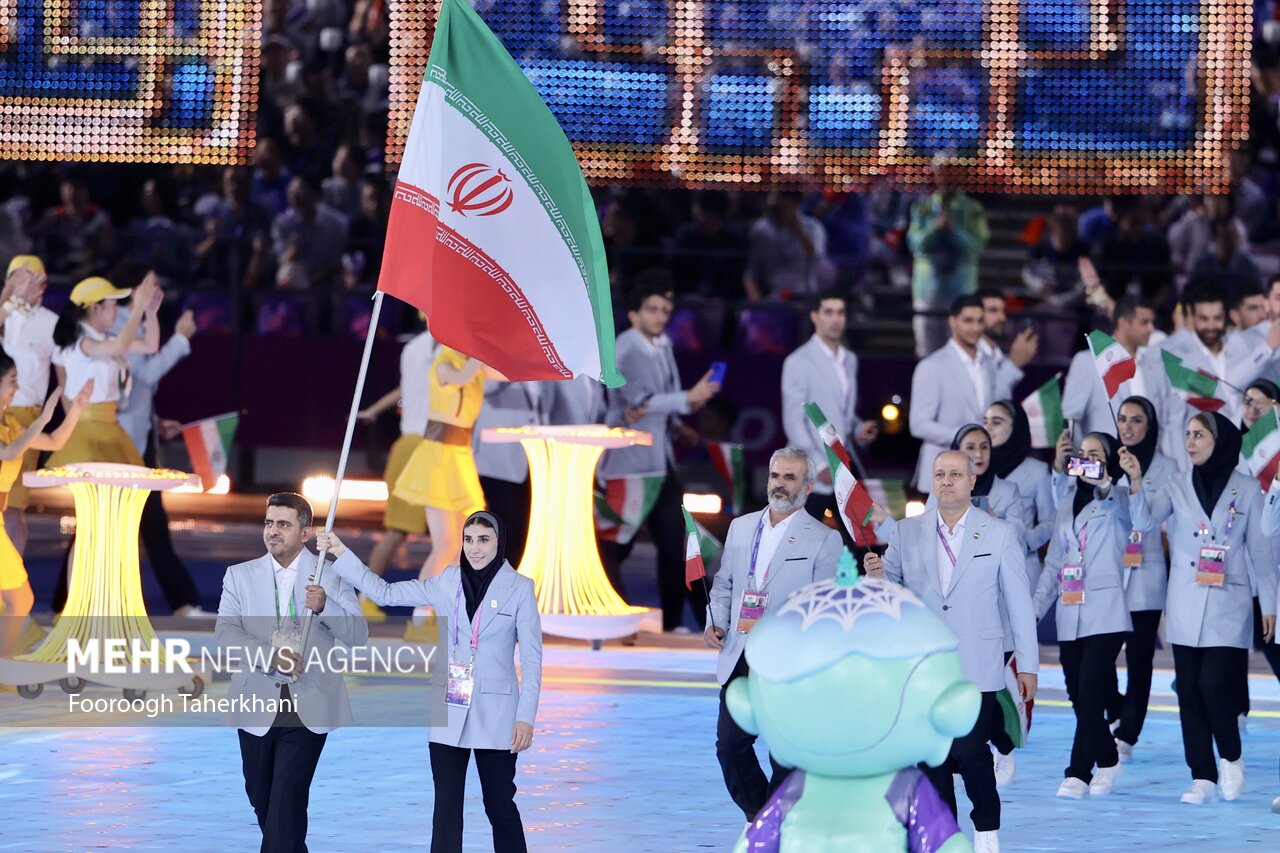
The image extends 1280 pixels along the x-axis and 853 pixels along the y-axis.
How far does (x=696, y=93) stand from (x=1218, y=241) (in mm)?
4478

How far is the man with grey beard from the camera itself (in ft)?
25.1

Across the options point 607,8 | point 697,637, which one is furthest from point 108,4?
point 697,637

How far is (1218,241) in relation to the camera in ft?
57.6

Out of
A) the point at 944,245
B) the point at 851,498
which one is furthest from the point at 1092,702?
the point at 944,245

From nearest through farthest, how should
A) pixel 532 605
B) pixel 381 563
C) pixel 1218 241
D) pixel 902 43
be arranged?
pixel 532 605 < pixel 381 563 < pixel 902 43 < pixel 1218 241

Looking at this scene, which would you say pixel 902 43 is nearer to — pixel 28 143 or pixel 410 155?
pixel 28 143

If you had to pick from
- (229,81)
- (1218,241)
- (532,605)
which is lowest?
(532,605)

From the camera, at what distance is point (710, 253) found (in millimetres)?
17594

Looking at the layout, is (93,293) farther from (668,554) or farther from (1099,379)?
(1099,379)

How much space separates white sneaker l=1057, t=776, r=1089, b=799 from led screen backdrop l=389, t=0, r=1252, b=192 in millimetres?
6849

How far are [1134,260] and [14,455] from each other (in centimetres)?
964

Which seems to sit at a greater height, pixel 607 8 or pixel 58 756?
pixel 607 8

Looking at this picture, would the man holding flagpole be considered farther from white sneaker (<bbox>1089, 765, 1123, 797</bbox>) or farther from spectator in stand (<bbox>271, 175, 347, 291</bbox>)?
spectator in stand (<bbox>271, 175, 347, 291</bbox>)

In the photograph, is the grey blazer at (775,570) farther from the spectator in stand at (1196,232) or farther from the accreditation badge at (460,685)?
the spectator in stand at (1196,232)
